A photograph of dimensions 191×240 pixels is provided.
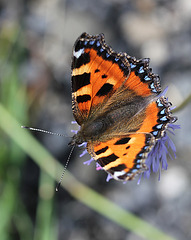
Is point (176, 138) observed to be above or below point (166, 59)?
below

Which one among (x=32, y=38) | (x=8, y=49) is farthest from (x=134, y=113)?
(x=32, y=38)

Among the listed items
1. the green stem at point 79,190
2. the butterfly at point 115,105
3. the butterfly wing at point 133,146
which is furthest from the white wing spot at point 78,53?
the green stem at point 79,190

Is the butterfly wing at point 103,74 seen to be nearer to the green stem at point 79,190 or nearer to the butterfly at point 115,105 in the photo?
the butterfly at point 115,105

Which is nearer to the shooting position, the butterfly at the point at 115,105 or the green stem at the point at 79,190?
the butterfly at the point at 115,105

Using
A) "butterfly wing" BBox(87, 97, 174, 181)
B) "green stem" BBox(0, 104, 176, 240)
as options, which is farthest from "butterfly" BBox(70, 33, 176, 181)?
"green stem" BBox(0, 104, 176, 240)

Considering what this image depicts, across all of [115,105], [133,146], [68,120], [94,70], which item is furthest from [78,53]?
[68,120]

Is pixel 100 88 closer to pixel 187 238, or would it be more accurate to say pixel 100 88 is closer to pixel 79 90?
pixel 79 90
